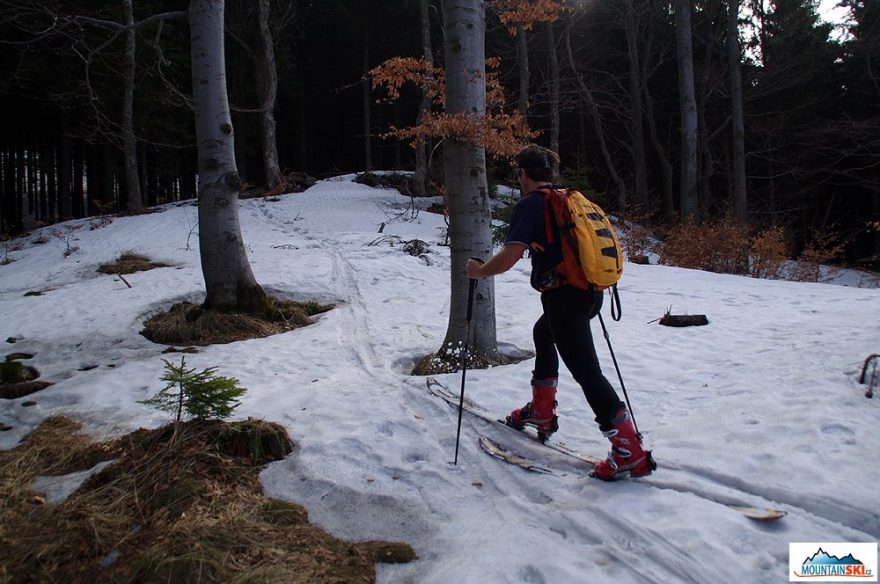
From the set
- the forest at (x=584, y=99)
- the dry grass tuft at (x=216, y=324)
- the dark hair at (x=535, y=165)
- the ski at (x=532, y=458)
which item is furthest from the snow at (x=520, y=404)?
the forest at (x=584, y=99)

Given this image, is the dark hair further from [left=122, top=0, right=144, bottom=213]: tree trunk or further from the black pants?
[left=122, top=0, right=144, bottom=213]: tree trunk

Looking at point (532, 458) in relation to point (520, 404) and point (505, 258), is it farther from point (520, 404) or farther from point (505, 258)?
point (505, 258)

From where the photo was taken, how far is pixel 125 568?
2359 mm

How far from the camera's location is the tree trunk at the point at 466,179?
→ 5613 millimetres

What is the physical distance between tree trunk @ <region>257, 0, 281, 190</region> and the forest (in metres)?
0.08

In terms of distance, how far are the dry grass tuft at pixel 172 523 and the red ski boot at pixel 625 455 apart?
4.32ft

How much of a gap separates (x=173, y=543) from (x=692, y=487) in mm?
2688

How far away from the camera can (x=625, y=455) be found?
314cm

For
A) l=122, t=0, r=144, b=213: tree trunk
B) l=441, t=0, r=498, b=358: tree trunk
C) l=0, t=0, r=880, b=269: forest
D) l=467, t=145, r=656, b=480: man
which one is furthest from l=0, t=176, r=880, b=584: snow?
l=122, t=0, r=144, b=213: tree trunk

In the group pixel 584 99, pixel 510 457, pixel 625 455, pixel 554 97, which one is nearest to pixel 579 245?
pixel 625 455

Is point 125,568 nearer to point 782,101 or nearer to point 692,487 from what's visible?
point 692,487

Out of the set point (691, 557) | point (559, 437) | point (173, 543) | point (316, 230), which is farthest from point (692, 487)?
point (316, 230)

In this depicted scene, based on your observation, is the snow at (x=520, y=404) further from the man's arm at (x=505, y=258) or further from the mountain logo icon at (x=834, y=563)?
the man's arm at (x=505, y=258)

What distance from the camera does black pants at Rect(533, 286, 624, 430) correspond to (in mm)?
3229
